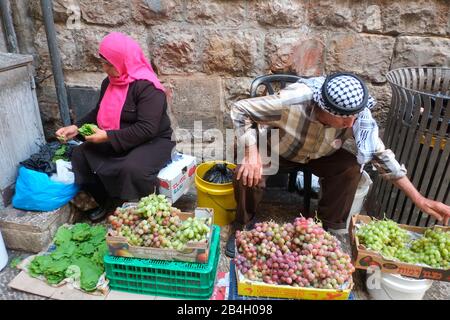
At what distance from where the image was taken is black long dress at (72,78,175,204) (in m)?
→ 2.68

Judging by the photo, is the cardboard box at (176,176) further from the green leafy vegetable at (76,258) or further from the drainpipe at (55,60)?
the drainpipe at (55,60)

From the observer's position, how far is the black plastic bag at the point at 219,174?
2.87 m

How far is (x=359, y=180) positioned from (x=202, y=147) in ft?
5.19

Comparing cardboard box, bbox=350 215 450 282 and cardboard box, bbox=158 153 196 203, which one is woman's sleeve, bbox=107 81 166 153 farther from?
cardboard box, bbox=350 215 450 282

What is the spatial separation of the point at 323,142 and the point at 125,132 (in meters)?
1.46

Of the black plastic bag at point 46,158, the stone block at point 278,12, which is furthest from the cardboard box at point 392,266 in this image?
the black plastic bag at point 46,158

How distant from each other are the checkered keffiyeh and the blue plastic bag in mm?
1960

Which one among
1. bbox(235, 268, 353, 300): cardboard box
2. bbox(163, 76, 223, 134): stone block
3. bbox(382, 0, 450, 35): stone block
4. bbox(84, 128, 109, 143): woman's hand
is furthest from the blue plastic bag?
bbox(382, 0, 450, 35): stone block

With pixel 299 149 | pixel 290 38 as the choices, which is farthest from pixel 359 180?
pixel 290 38

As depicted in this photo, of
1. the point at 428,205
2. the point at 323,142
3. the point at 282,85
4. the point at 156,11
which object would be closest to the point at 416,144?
the point at 428,205

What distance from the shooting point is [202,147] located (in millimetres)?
3648

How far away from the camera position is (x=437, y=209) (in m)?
2.22

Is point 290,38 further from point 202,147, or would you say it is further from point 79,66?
point 79,66

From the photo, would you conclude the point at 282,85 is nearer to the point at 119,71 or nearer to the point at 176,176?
the point at 176,176
